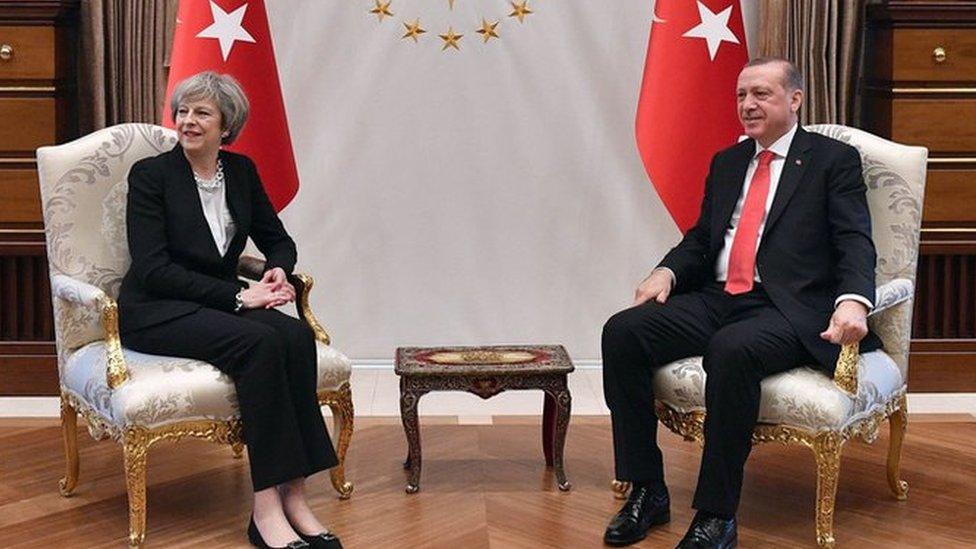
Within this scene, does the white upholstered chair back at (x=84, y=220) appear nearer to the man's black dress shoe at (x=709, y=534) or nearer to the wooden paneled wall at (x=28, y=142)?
the wooden paneled wall at (x=28, y=142)

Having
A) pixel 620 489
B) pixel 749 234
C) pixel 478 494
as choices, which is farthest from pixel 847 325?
pixel 478 494

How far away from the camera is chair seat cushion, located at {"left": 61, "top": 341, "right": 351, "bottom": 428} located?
4.00 metres

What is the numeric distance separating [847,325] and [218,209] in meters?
1.84

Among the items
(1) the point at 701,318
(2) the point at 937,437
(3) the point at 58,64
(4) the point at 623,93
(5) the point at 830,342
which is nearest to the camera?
(5) the point at 830,342

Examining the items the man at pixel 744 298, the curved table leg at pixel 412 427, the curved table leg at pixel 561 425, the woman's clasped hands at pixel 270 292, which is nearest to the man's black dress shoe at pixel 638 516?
the man at pixel 744 298

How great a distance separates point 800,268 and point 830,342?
0.27 meters

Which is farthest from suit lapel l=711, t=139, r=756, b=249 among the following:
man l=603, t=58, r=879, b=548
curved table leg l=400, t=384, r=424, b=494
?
curved table leg l=400, t=384, r=424, b=494

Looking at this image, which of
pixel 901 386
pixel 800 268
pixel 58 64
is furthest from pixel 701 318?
pixel 58 64

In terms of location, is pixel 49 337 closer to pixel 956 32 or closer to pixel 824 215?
pixel 824 215

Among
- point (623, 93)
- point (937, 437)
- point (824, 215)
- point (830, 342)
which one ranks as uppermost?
point (623, 93)

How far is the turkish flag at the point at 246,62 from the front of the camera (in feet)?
18.4

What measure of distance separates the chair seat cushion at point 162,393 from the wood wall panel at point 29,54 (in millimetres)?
1767

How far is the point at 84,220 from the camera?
450cm

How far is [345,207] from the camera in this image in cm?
632
